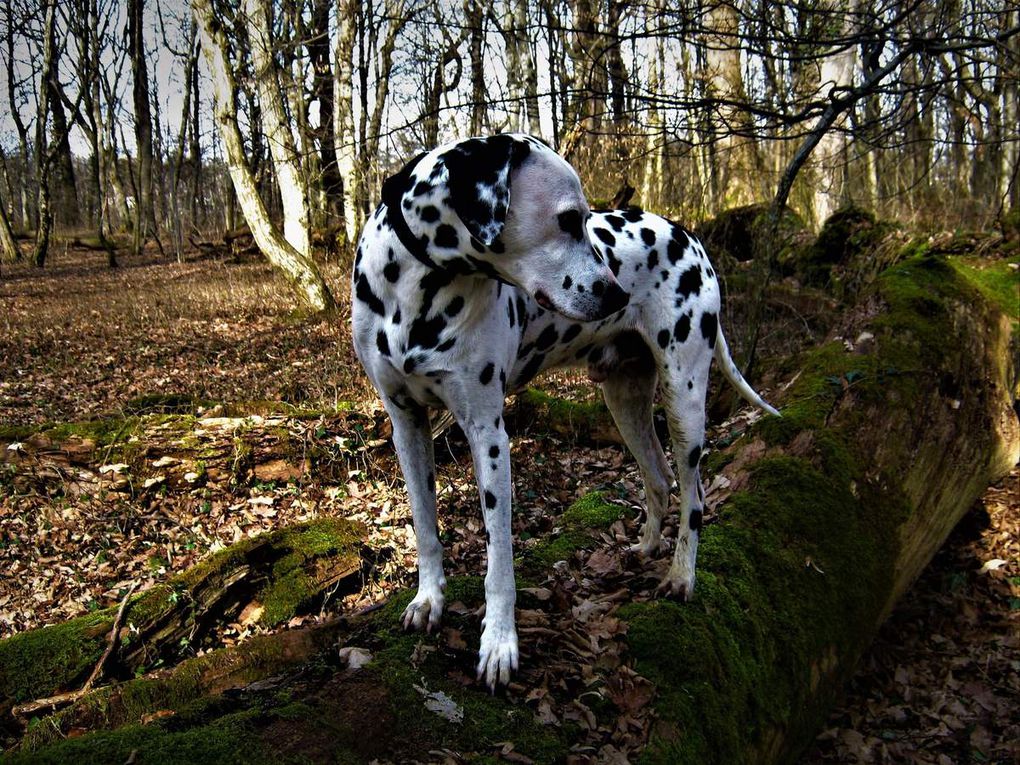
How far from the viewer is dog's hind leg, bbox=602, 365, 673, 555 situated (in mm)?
4426

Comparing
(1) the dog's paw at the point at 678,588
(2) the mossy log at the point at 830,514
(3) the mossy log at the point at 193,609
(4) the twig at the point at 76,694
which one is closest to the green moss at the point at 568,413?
(2) the mossy log at the point at 830,514

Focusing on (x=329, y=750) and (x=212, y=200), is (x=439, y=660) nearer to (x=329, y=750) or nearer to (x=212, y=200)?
(x=329, y=750)

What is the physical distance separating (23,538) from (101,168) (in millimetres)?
31485

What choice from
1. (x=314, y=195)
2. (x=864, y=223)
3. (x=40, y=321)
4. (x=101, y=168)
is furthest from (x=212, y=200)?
(x=864, y=223)

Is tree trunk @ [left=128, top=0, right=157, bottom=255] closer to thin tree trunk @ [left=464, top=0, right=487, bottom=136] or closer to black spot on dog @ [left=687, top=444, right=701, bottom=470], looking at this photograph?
thin tree trunk @ [left=464, top=0, right=487, bottom=136]

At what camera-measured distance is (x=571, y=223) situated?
2855 millimetres

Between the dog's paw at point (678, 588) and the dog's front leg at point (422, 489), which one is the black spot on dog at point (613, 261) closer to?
the dog's front leg at point (422, 489)

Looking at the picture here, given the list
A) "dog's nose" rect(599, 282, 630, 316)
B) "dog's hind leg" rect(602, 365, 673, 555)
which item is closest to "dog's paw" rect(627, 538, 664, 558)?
"dog's hind leg" rect(602, 365, 673, 555)

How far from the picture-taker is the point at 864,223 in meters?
12.0

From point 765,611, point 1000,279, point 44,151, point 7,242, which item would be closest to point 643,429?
point 765,611

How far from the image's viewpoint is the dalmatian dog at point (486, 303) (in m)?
2.77

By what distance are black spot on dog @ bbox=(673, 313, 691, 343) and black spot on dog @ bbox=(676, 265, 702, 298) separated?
0.39ft

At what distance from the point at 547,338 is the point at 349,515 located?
11.5 ft

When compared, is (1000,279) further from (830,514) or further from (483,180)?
(483,180)
